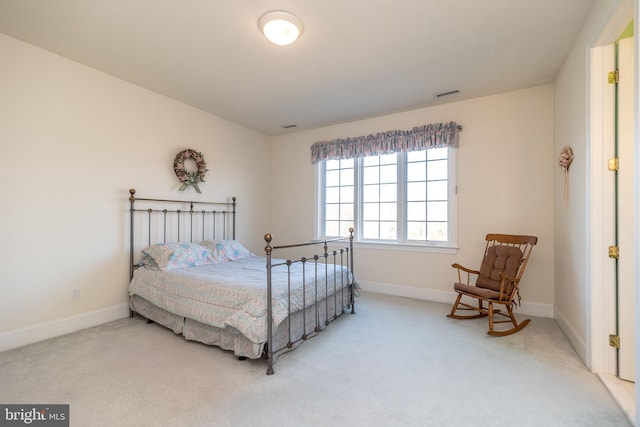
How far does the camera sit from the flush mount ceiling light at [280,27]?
2.08 metres

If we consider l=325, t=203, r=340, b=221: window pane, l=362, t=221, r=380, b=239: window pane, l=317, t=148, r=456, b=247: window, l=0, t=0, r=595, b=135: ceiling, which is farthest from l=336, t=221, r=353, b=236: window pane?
l=0, t=0, r=595, b=135: ceiling

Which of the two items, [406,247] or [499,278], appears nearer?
[499,278]

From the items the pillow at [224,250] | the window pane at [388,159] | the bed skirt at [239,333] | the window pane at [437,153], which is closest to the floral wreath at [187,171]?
the pillow at [224,250]

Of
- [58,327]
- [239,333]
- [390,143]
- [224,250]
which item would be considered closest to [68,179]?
[58,327]

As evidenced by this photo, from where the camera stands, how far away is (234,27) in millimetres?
2242

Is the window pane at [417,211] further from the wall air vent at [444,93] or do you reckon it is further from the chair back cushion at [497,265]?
the wall air vent at [444,93]

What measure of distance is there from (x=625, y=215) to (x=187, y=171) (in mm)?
4241

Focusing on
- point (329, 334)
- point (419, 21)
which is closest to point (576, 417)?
point (329, 334)

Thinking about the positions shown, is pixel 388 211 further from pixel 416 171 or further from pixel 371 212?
pixel 416 171

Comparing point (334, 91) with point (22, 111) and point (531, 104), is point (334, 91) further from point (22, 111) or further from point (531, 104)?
point (22, 111)

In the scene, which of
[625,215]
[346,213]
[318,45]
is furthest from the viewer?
[346,213]

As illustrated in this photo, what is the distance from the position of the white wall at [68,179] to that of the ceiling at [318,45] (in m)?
0.27

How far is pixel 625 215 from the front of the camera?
191cm

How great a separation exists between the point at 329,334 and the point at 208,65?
2.88 m
